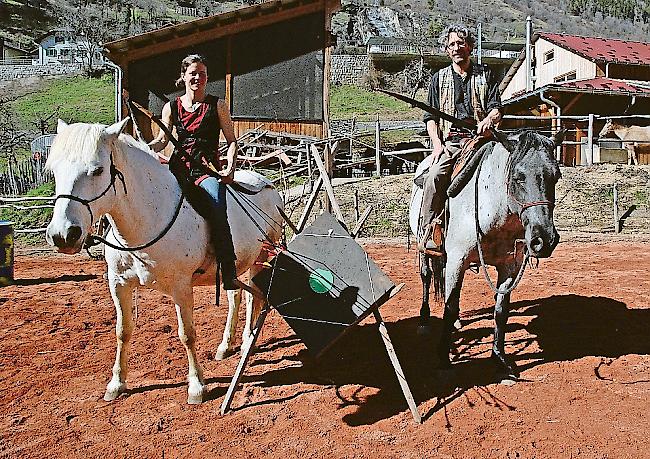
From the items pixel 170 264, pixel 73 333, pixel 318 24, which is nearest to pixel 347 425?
pixel 170 264

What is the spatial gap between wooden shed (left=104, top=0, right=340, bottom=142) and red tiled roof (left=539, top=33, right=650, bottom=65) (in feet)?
51.7

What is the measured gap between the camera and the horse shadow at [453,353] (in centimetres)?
446

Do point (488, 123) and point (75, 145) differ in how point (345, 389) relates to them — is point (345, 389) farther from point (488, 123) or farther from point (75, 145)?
point (75, 145)

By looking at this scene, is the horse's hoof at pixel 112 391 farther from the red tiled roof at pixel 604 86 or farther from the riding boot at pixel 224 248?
the red tiled roof at pixel 604 86

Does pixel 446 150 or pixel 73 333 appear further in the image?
pixel 73 333

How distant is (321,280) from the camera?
187 inches

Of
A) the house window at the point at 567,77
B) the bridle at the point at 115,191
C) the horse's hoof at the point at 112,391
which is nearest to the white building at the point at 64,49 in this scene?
the house window at the point at 567,77

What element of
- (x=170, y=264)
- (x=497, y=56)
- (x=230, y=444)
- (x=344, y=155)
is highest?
(x=497, y=56)

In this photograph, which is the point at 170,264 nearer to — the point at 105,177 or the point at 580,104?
the point at 105,177

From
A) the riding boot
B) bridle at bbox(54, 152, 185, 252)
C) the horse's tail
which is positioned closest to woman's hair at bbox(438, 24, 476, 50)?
the horse's tail

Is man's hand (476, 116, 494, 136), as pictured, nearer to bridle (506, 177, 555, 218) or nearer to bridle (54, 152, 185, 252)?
bridle (506, 177, 555, 218)

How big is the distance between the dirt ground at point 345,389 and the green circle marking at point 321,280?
79cm

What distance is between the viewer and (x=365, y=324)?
6.48 meters

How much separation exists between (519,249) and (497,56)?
193 feet
